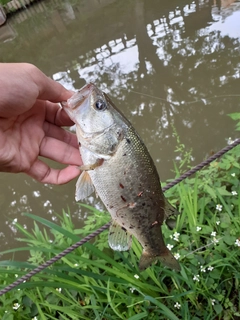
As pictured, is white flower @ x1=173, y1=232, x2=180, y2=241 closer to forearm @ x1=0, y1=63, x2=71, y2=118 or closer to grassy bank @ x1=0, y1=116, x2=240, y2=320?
grassy bank @ x1=0, y1=116, x2=240, y2=320

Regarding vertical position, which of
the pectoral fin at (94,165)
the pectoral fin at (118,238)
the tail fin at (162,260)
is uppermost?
the pectoral fin at (94,165)

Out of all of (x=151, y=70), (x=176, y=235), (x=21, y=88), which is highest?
(x=21, y=88)

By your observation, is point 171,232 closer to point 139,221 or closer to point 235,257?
point 235,257

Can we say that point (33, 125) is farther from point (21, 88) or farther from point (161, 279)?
point (161, 279)

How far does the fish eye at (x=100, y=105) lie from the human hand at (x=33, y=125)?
490 millimetres

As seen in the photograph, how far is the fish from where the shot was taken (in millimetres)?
1517

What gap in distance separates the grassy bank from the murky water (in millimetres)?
840

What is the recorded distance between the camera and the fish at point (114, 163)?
152 cm

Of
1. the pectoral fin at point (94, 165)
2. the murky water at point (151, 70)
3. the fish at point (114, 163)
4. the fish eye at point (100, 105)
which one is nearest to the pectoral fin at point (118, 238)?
the fish at point (114, 163)

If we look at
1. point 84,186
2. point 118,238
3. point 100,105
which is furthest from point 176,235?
point 100,105

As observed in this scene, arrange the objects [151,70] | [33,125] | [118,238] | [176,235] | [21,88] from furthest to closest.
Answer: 1. [151,70]
2. [176,235]
3. [33,125]
4. [21,88]
5. [118,238]

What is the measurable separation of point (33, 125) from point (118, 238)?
3.47 ft

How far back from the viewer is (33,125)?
218cm

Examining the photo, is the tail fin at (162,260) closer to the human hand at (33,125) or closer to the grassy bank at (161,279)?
the grassy bank at (161,279)
